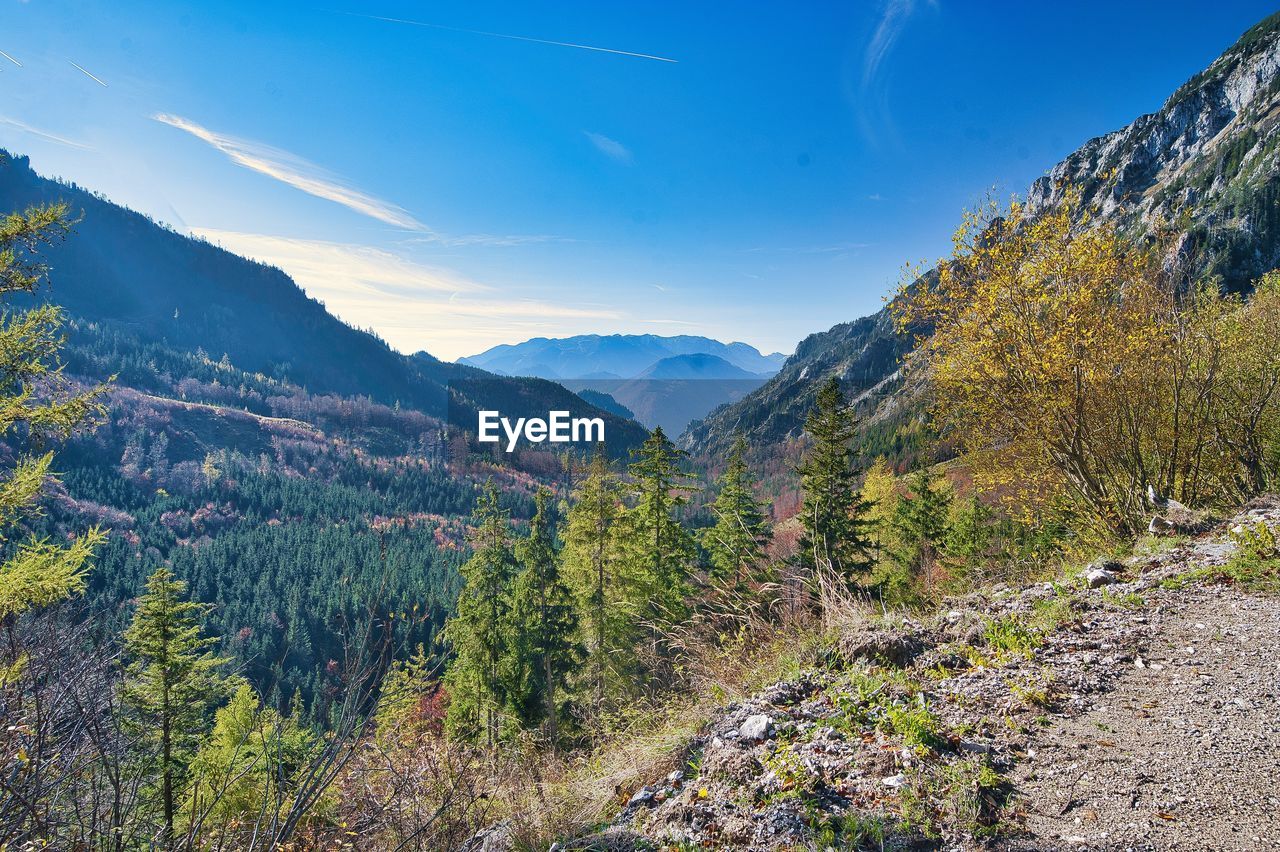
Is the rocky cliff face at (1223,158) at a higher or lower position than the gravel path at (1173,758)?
higher

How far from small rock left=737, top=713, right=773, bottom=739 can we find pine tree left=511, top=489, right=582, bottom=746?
47.1ft

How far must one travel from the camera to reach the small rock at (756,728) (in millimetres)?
4090

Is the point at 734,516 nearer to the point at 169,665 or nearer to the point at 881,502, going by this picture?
the point at 169,665

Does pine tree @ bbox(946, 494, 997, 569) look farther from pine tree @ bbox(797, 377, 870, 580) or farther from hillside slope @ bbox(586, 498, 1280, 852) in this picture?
hillside slope @ bbox(586, 498, 1280, 852)

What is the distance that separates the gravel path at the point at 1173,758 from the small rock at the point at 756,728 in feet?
5.15

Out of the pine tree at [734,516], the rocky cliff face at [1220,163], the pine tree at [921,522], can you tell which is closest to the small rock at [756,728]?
the pine tree at [734,516]

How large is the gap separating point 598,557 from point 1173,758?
56.4 feet

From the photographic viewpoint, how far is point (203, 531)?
158m

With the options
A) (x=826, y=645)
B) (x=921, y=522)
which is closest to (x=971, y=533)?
(x=921, y=522)

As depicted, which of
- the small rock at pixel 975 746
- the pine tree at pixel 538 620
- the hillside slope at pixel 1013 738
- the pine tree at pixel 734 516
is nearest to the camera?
the hillside slope at pixel 1013 738

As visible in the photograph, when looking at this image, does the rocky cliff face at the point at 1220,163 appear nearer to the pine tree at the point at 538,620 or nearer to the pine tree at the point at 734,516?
the pine tree at the point at 734,516

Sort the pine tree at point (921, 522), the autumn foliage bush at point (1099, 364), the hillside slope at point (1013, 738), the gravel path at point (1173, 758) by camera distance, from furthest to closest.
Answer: the pine tree at point (921, 522)
the autumn foliage bush at point (1099, 364)
the hillside slope at point (1013, 738)
the gravel path at point (1173, 758)

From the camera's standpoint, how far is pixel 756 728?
13.6 ft

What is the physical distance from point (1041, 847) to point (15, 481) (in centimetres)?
1352
